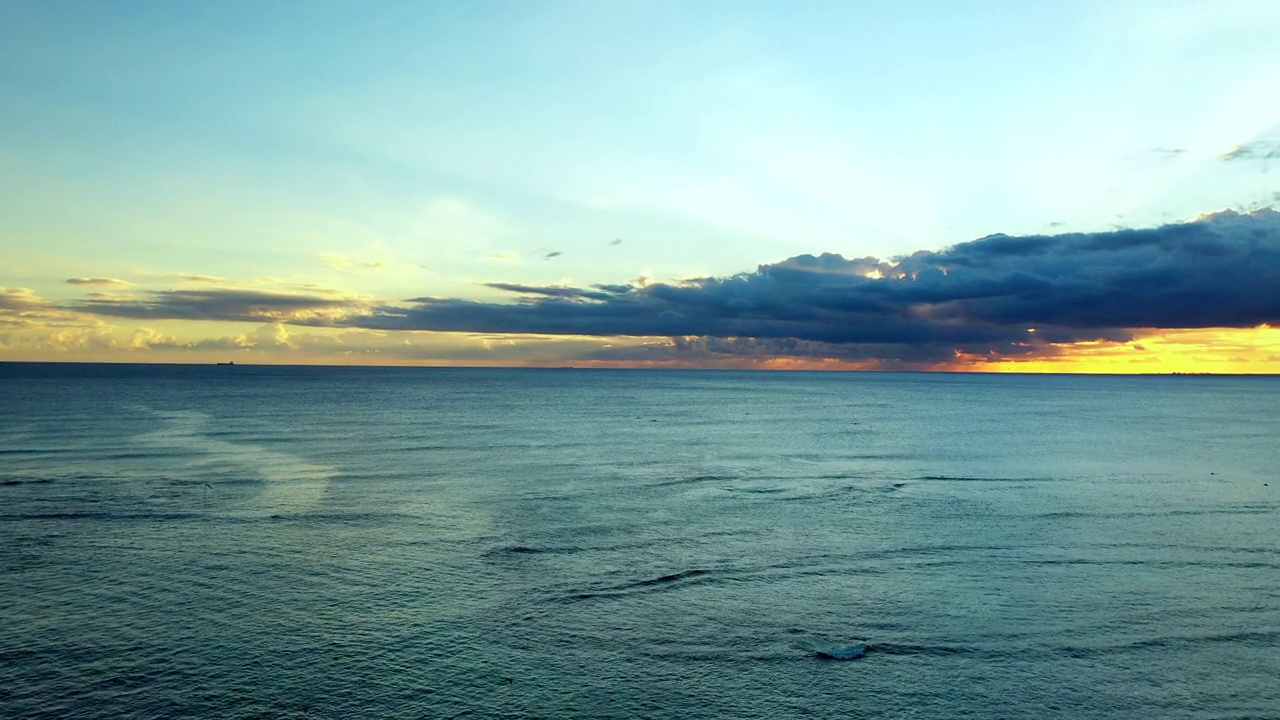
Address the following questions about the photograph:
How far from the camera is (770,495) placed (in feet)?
210

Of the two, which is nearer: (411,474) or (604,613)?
(604,613)

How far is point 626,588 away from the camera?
38.2 meters

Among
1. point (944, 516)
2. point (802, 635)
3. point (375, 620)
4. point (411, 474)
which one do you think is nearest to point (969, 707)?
point (802, 635)

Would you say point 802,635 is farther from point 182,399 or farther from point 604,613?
point 182,399

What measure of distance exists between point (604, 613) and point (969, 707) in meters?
14.6

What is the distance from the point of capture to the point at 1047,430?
131 metres

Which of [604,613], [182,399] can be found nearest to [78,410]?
[182,399]

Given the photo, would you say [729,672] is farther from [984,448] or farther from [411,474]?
[984,448]

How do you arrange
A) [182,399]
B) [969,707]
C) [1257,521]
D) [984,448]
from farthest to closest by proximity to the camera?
[182,399], [984,448], [1257,521], [969,707]

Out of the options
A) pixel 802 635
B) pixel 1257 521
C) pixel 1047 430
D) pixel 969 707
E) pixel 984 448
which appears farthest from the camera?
pixel 1047 430

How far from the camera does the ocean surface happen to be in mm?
27562

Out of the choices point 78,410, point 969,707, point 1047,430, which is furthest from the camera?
point 78,410

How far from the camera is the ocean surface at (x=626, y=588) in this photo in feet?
90.4

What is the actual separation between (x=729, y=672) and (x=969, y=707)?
7.85 metres
